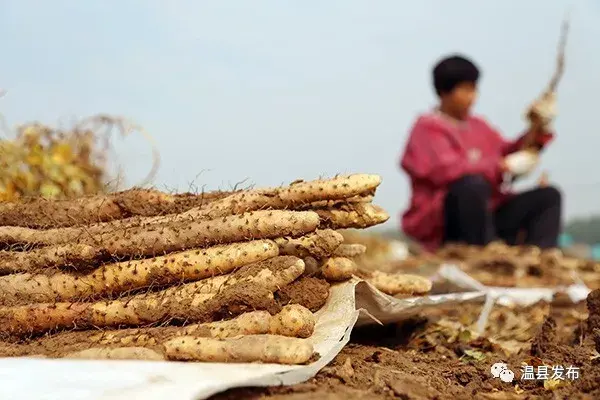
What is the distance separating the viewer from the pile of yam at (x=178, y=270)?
2.62 m

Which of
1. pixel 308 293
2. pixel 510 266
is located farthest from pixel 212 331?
pixel 510 266

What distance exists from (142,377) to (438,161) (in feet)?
19.2

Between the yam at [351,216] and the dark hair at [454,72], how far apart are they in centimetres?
507

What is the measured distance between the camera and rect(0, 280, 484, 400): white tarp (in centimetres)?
220

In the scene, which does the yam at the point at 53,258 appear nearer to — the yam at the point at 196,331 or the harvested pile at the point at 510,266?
the yam at the point at 196,331

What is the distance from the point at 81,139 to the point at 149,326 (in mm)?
2732

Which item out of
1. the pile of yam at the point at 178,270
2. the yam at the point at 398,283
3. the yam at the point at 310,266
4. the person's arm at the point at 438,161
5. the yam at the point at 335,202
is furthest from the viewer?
the person's arm at the point at 438,161

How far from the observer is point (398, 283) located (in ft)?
11.3

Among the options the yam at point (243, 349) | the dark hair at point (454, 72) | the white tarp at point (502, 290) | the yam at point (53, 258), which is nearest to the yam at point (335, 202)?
the yam at point (243, 349)

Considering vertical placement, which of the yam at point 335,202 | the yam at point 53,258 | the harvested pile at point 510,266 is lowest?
the harvested pile at point 510,266

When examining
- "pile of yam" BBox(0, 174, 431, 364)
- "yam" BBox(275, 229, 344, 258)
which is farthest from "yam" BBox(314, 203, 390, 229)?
"yam" BBox(275, 229, 344, 258)

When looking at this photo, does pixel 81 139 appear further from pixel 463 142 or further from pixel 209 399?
pixel 463 142

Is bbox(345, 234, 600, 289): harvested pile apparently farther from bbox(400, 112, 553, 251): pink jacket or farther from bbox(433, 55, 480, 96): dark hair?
bbox(433, 55, 480, 96): dark hair

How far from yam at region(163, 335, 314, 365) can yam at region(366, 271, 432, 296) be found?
0.98m
